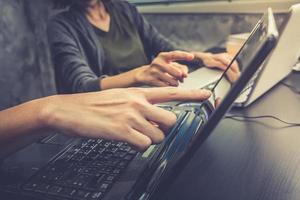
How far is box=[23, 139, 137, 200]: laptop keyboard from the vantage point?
1.56 feet

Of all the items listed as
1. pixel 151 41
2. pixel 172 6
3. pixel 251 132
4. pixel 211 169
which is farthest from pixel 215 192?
pixel 172 6

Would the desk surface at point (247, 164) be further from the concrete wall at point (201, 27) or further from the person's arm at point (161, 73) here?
the concrete wall at point (201, 27)

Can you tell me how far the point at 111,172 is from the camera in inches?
20.2

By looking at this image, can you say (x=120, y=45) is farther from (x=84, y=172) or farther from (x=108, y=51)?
(x=84, y=172)

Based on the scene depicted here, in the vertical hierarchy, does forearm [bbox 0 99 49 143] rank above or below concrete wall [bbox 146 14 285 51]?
above

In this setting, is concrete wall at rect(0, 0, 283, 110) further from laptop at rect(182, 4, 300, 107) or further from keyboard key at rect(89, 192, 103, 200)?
keyboard key at rect(89, 192, 103, 200)

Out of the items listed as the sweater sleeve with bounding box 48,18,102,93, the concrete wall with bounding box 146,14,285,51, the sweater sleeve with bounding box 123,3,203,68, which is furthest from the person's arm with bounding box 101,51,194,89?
the concrete wall with bounding box 146,14,285,51

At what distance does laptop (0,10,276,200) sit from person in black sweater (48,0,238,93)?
279 mm

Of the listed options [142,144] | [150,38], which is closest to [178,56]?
[142,144]

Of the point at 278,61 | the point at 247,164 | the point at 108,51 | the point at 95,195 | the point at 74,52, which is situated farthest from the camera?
the point at 108,51

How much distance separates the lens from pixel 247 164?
1.84ft

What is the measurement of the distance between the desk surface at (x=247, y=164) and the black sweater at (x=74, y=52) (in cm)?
50

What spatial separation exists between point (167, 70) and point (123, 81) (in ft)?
0.61

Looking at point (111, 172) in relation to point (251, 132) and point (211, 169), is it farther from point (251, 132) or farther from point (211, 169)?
point (251, 132)
